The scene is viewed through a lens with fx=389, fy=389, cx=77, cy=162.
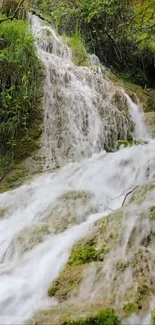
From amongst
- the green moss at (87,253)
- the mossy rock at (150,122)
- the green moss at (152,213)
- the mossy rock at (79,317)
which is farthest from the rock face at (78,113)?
the mossy rock at (79,317)

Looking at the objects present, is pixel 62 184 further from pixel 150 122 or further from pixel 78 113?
pixel 150 122

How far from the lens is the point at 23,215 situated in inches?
172

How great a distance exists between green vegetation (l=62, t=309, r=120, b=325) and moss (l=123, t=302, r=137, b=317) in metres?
0.07

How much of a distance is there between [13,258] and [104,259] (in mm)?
953

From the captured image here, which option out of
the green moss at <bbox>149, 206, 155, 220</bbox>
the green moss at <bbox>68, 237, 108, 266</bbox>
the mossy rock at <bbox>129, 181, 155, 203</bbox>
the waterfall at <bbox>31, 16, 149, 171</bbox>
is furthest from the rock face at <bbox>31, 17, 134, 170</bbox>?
the green moss at <bbox>149, 206, 155, 220</bbox>

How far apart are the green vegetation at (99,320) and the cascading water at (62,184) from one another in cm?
37

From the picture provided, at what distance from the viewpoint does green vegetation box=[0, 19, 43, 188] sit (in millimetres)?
6066

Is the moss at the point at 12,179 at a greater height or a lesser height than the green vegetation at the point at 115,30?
lesser

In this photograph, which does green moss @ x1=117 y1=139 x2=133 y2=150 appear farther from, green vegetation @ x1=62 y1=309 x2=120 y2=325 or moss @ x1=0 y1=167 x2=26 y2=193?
green vegetation @ x1=62 y1=309 x2=120 y2=325

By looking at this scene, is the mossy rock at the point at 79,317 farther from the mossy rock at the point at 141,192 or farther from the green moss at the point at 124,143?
the green moss at the point at 124,143

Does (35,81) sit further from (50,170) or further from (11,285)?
(11,285)

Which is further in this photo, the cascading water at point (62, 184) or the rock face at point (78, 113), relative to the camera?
the rock face at point (78, 113)

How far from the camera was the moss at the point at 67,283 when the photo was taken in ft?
9.10

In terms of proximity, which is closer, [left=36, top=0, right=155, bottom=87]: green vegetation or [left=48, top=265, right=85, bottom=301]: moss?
[left=48, top=265, right=85, bottom=301]: moss
